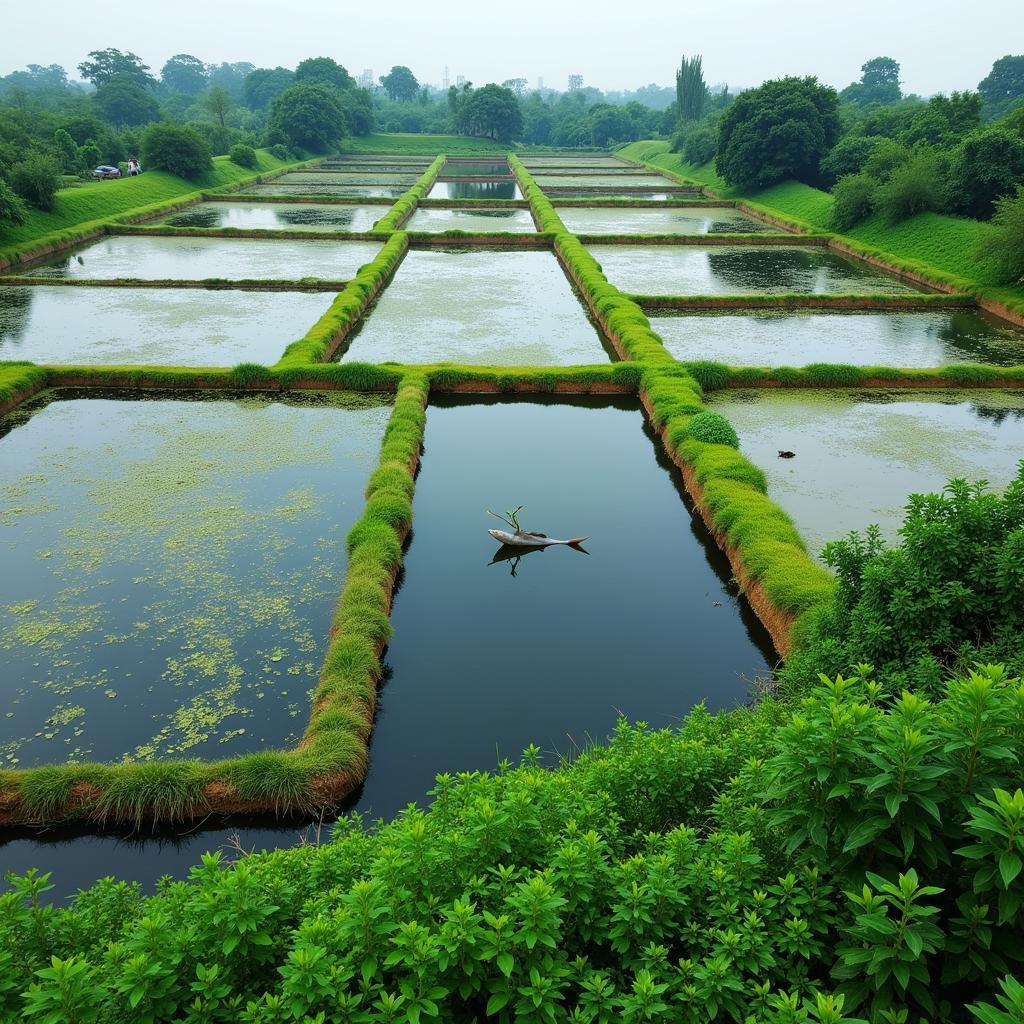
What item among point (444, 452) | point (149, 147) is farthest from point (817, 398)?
point (149, 147)

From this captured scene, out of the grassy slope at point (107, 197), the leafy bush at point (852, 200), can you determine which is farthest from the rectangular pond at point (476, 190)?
the leafy bush at point (852, 200)

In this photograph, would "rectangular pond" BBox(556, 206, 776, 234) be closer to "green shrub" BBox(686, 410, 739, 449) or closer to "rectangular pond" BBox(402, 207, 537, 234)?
"rectangular pond" BBox(402, 207, 537, 234)

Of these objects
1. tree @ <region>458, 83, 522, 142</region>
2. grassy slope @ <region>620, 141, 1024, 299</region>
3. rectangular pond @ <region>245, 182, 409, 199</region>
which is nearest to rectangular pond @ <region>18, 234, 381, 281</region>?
rectangular pond @ <region>245, 182, 409, 199</region>

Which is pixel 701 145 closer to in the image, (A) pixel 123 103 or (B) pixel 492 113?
(B) pixel 492 113

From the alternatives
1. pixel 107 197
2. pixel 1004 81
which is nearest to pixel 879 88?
pixel 1004 81

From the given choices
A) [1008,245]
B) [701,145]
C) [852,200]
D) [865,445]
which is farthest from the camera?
[701,145]

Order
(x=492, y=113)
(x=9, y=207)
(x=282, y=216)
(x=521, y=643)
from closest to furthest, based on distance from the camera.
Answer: (x=521, y=643) < (x=9, y=207) < (x=282, y=216) < (x=492, y=113)
